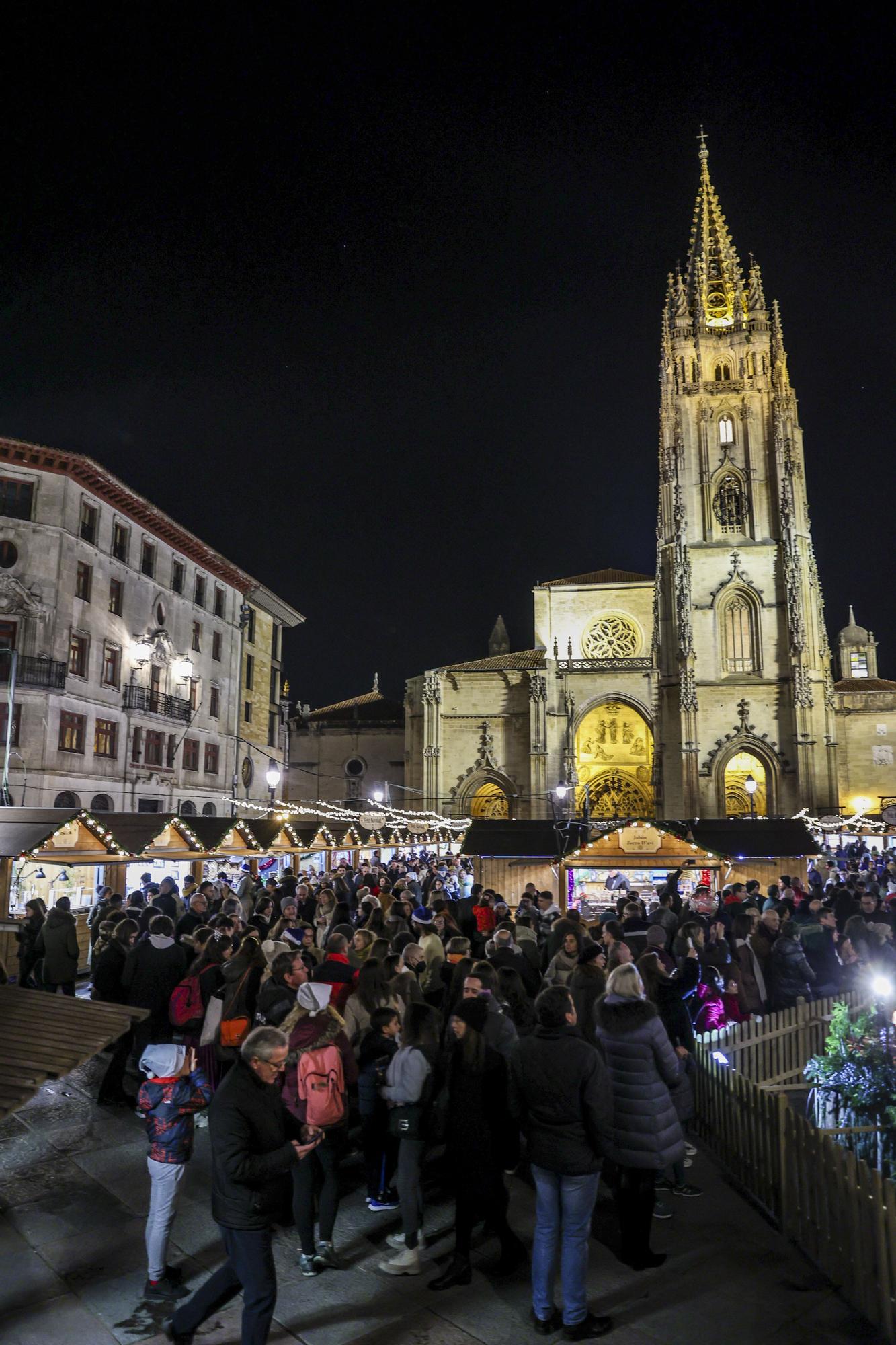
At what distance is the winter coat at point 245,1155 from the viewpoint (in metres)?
3.94

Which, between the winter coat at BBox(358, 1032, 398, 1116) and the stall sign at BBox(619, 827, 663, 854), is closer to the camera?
the winter coat at BBox(358, 1032, 398, 1116)

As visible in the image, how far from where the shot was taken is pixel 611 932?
9.43 meters

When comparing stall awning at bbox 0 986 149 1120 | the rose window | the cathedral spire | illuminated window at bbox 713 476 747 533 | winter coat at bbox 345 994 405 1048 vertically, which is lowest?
winter coat at bbox 345 994 405 1048

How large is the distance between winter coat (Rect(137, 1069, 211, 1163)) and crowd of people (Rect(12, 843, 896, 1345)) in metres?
0.01

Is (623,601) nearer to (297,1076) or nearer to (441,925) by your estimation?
(441,925)

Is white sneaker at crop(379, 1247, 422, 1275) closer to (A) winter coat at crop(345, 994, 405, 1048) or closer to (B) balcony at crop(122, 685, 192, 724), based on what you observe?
(A) winter coat at crop(345, 994, 405, 1048)

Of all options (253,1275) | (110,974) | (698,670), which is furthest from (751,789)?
(253,1275)

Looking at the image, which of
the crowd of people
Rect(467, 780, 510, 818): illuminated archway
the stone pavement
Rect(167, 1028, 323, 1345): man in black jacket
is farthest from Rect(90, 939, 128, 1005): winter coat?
Rect(467, 780, 510, 818): illuminated archway

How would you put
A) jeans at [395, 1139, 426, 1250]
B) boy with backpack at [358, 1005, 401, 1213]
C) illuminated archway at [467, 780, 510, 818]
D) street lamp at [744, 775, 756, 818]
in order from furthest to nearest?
illuminated archway at [467, 780, 510, 818], street lamp at [744, 775, 756, 818], boy with backpack at [358, 1005, 401, 1213], jeans at [395, 1139, 426, 1250]

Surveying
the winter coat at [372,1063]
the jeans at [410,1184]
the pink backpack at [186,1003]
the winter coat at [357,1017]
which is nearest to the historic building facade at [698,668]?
the pink backpack at [186,1003]

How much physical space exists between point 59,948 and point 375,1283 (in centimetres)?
628

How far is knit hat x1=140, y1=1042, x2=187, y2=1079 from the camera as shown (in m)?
4.66

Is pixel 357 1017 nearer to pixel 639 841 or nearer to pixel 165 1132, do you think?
pixel 165 1132

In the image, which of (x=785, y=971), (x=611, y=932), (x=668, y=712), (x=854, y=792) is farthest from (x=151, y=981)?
(x=854, y=792)
